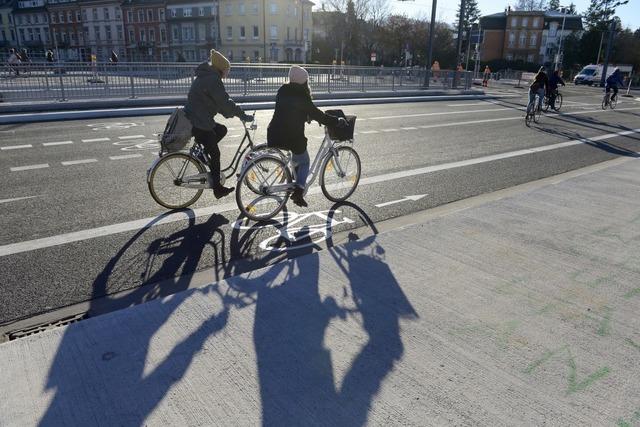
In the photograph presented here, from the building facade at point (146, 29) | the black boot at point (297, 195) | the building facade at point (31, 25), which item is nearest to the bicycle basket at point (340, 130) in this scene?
the black boot at point (297, 195)

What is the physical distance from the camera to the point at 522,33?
90188 mm

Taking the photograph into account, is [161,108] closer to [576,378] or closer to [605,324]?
[605,324]

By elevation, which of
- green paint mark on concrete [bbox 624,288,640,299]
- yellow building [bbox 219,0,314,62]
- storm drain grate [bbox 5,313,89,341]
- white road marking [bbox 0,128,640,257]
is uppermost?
yellow building [bbox 219,0,314,62]

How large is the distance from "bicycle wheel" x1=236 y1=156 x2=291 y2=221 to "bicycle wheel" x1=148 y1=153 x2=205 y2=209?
2.56 ft

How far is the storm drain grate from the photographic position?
3.45 metres

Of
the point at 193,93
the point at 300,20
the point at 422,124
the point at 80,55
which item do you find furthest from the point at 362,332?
the point at 80,55

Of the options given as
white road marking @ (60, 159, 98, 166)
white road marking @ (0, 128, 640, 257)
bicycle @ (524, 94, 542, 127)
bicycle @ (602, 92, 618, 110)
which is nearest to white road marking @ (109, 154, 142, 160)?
white road marking @ (60, 159, 98, 166)

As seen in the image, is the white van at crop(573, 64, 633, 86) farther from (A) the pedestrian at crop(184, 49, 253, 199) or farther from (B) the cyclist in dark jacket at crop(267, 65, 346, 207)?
(A) the pedestrian at crop(184, 49, 253, 199)

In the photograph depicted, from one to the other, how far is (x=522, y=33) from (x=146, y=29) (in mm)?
67510

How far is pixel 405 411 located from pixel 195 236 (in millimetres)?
3450

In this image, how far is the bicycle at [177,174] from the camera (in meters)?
6.08

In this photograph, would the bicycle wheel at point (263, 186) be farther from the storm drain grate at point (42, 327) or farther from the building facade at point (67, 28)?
the building facade at point (67, 28)

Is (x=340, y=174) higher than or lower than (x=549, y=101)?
lower

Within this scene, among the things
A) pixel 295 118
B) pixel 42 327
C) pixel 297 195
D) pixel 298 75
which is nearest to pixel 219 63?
pixel 298 75
